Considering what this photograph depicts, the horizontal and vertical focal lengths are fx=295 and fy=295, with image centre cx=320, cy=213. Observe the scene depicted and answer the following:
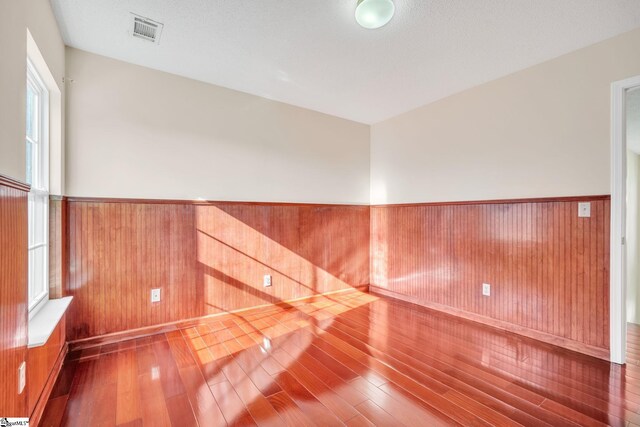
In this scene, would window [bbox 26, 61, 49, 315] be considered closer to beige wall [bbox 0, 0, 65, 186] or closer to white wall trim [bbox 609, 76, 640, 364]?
beige wall [bbox 0, 0, 65, 186]

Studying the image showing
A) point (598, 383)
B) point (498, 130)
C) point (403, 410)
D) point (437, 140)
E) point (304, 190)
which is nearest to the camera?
point (403, 410)

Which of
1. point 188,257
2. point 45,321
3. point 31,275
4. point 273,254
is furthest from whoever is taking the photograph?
point 273,254

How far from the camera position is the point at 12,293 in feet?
4.28

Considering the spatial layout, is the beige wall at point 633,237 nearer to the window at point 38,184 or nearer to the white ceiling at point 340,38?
the white ceiling at point 340,38

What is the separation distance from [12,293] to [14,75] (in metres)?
1.01

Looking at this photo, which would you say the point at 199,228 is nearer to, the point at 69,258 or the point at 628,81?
the point at 69,258

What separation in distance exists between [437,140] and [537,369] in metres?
2.47

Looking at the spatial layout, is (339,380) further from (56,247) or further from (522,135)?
(522,135)

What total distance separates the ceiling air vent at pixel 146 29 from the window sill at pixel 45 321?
209 cm

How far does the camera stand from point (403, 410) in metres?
1.70

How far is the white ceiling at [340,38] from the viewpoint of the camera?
1990mm

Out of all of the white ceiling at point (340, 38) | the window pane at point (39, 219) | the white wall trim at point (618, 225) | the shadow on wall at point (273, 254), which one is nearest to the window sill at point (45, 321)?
the window pane at point (39, 219)

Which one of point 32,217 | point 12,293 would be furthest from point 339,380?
point 32,217

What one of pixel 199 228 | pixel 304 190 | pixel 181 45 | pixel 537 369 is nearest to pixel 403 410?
pixel 537 369
